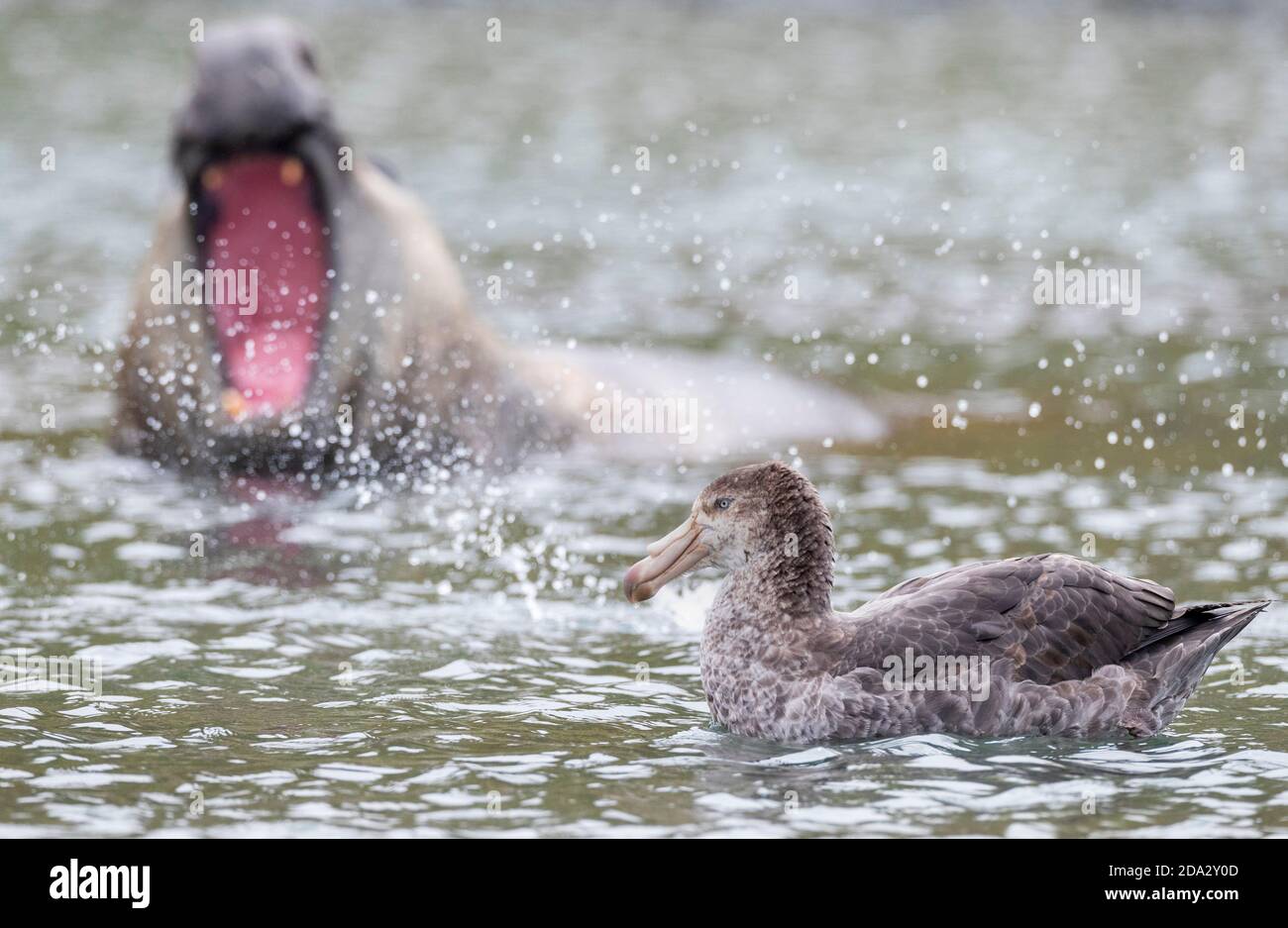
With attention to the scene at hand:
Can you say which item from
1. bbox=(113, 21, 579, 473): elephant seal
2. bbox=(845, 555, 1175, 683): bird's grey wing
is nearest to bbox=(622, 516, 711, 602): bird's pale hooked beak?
bbox=(845, 555, 1175, 683): bird's grey wing

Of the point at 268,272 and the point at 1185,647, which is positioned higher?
the point at 268,272

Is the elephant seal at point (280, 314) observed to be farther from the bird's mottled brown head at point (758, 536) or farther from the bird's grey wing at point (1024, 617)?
the bird's grey wing at point (1024, 617)

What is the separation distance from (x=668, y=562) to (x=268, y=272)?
4.95 meters

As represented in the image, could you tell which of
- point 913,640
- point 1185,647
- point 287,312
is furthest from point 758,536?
point 287,312

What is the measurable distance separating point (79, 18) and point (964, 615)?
103ft

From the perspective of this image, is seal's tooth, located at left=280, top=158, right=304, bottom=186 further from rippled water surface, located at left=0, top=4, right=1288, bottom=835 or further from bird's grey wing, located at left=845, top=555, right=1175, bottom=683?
bird's grey wing, located at left=845, top=555, right=1175, bottom=683

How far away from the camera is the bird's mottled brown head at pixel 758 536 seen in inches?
321

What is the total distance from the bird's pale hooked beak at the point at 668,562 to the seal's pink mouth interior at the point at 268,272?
458 cm

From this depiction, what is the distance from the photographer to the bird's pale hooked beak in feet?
26.9

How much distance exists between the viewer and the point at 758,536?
322 inches

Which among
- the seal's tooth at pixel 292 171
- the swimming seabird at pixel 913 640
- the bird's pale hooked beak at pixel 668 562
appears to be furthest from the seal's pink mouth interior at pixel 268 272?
the swimming seabird at pixel 913 640

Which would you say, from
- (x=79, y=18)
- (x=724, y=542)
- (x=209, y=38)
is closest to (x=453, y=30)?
(x=79, y=18)

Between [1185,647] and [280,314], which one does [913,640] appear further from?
[280,314]
